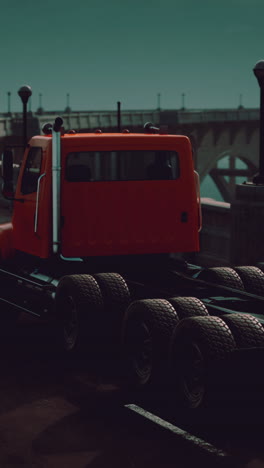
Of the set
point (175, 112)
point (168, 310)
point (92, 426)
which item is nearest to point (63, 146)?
point (168, 310)

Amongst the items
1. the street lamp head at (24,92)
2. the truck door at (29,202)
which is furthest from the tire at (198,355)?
the street lamp head at (24,92)

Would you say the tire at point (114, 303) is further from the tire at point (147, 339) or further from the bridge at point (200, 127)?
the bridge at point (200, 127)

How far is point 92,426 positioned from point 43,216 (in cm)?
366

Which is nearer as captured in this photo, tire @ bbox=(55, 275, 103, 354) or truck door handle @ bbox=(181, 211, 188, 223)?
tire @ bbox=(55, 275, 103, 354)

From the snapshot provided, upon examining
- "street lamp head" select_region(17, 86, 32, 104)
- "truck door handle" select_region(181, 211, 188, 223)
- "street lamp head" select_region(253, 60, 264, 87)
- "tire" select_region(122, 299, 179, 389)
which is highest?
"street lamp head" select_region(253, 60, 264, 87)

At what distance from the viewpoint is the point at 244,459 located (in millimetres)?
8055

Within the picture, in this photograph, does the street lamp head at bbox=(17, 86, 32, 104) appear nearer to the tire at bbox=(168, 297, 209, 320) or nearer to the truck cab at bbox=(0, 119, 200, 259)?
the truck cab at bbox=(0, 119, 200, 259)

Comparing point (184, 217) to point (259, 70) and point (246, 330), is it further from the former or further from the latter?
point (259, 70)

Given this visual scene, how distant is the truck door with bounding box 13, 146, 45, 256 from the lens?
40.0 feet

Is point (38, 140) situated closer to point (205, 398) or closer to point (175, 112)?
point (205, 398)

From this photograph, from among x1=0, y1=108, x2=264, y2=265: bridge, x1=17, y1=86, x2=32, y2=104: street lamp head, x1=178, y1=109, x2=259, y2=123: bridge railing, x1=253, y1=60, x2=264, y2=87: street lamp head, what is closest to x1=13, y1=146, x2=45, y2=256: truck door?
x1=253, y1=60, x2=264, y2=87: street lamp head

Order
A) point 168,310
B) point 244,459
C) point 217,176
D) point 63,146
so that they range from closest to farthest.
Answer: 1. point 244,459
2. point 168,310
3. point 63,146
4. point 217,176

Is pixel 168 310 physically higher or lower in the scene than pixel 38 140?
lower

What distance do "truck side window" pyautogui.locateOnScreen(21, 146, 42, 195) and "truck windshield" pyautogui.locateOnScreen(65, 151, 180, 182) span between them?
575 mm
